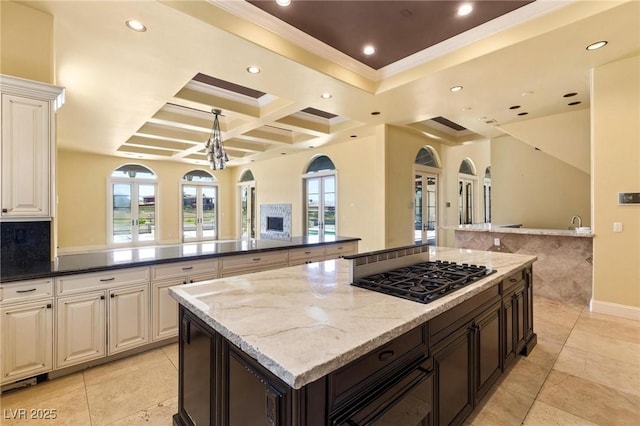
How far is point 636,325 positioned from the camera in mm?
3221

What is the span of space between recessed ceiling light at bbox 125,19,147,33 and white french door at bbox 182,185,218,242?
8359 mm

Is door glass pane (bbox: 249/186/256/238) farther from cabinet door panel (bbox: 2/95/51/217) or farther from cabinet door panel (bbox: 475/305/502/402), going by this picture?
cabinet door panel (bbox: 475/305/502/402)

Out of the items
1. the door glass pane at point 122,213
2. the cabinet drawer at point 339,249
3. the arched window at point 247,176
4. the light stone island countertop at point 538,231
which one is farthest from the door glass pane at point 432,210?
the door glass pane at point 122,213

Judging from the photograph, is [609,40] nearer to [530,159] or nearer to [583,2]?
[583,2]

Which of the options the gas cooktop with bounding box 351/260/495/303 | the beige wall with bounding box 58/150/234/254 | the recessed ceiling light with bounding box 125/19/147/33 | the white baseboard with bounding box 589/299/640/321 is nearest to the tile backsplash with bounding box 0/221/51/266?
the recessed ceiling light with bounding box 125/19/147/33

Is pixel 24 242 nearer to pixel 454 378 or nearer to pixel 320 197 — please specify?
pixel 454 378

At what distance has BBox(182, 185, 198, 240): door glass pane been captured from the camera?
10.3 metres

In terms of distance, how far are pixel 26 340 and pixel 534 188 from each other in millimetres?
7939

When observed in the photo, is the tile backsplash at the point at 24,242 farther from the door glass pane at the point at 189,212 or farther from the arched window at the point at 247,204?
the door glass pane at the point at 189,212

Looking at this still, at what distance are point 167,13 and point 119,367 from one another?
3.02 m

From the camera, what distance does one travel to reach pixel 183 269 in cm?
296

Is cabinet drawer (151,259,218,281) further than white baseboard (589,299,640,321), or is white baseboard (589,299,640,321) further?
white baseboard (589,299,640,321)

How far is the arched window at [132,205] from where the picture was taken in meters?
9.02

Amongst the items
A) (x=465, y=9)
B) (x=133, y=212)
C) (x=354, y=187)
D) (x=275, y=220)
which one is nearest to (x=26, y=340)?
(x=465, y=9)
